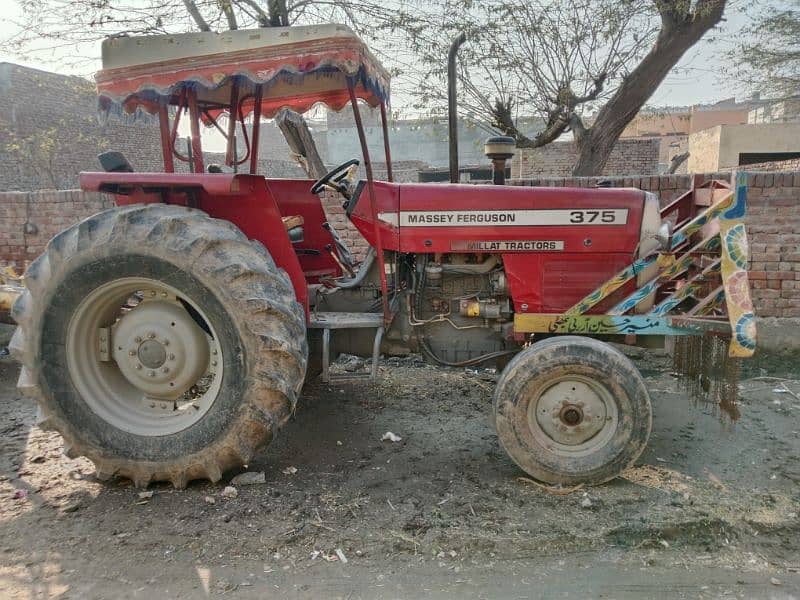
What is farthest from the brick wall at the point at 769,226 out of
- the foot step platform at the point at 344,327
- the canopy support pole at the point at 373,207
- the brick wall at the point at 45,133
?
the brick wall at the point at 45,133

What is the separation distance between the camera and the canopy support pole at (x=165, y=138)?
3.51m

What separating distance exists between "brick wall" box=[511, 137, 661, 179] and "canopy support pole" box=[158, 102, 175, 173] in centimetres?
1172

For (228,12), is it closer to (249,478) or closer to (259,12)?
(259,12)

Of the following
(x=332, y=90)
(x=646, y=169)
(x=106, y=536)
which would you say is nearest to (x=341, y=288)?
(x=332, y=90)

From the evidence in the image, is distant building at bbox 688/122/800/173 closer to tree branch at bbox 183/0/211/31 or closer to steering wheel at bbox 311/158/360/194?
tree branch at bbox 183/0/211/31

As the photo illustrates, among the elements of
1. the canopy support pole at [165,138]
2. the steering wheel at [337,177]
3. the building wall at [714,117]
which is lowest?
the steering wheel at [337,177]

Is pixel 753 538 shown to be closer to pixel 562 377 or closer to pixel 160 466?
pixel 562 377

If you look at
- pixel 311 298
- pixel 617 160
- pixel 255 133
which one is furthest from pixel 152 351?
pixel 617 160

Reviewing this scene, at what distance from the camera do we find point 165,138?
3.56 meters

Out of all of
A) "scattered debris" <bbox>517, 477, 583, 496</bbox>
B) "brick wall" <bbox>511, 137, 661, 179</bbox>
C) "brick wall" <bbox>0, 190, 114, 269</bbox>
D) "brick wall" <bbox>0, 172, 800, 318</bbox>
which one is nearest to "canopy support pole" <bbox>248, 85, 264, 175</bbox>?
"brick wall" <bbox>0, 172, 800, 318</bbox>

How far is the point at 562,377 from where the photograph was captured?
3051 mm

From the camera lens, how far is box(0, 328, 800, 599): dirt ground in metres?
2.38

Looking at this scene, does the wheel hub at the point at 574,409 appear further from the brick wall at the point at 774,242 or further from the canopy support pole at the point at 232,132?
the brick wall at the point at 774,242

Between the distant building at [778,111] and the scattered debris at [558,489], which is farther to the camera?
the distant building at [778,111]
